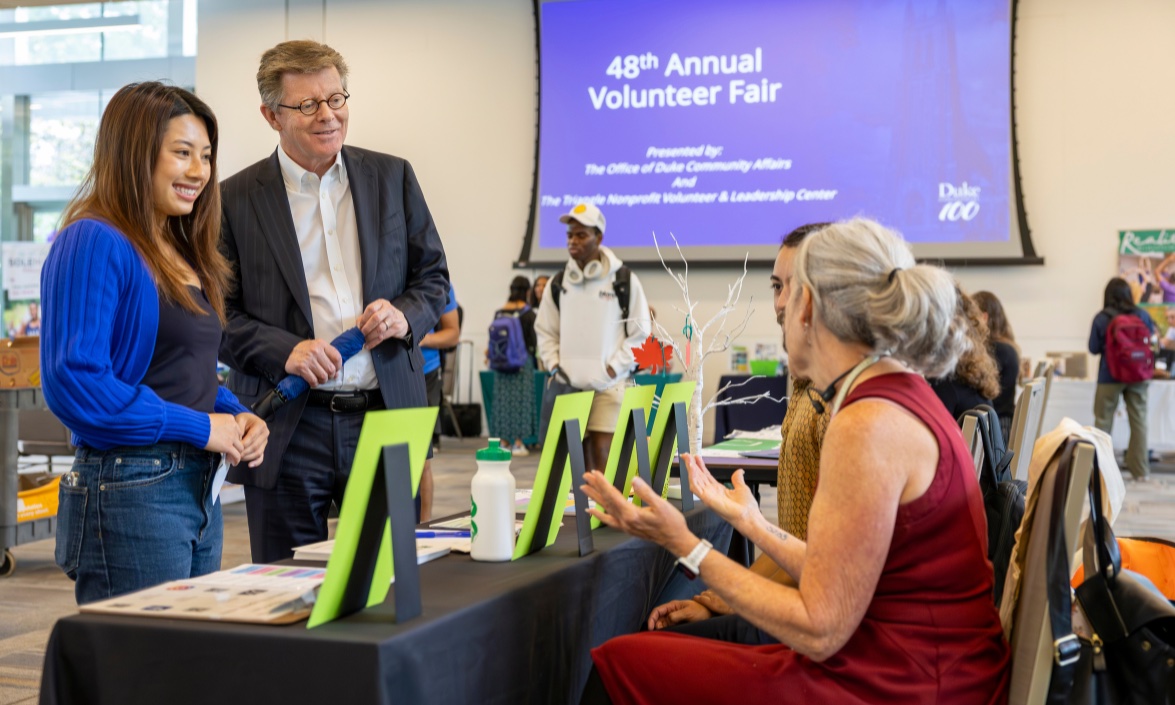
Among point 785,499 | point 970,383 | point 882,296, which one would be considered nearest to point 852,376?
point 882,296

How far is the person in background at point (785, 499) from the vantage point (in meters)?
1.76

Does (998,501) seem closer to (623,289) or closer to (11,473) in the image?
(623,289)

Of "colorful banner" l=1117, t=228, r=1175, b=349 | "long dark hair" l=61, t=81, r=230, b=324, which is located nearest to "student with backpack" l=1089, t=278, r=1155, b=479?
"colorful banner" l=1117, t=228, r=1175, b=349

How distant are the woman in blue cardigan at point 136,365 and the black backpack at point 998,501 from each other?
1.27 meters

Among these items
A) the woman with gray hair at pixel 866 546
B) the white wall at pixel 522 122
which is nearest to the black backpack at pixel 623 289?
the woman with gray hair at pixel 866 546

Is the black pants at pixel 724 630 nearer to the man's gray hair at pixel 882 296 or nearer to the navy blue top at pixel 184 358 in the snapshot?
the man's gray hair at pixel 882 296

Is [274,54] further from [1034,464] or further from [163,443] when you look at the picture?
[1034,464]

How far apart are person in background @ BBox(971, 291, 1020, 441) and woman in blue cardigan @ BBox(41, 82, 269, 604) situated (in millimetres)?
3222

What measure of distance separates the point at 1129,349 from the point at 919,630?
6.74 metres

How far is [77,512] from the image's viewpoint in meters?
1.61

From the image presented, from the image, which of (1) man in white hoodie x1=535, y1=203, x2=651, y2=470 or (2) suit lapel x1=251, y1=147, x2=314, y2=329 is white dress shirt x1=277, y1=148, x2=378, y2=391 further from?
(1) man in white hoodie x1=535, y1=203, x2=651, y2=470

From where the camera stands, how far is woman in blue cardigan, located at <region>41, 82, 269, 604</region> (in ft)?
5.13

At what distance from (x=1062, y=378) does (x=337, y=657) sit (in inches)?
307

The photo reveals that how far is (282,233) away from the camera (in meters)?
2.14
